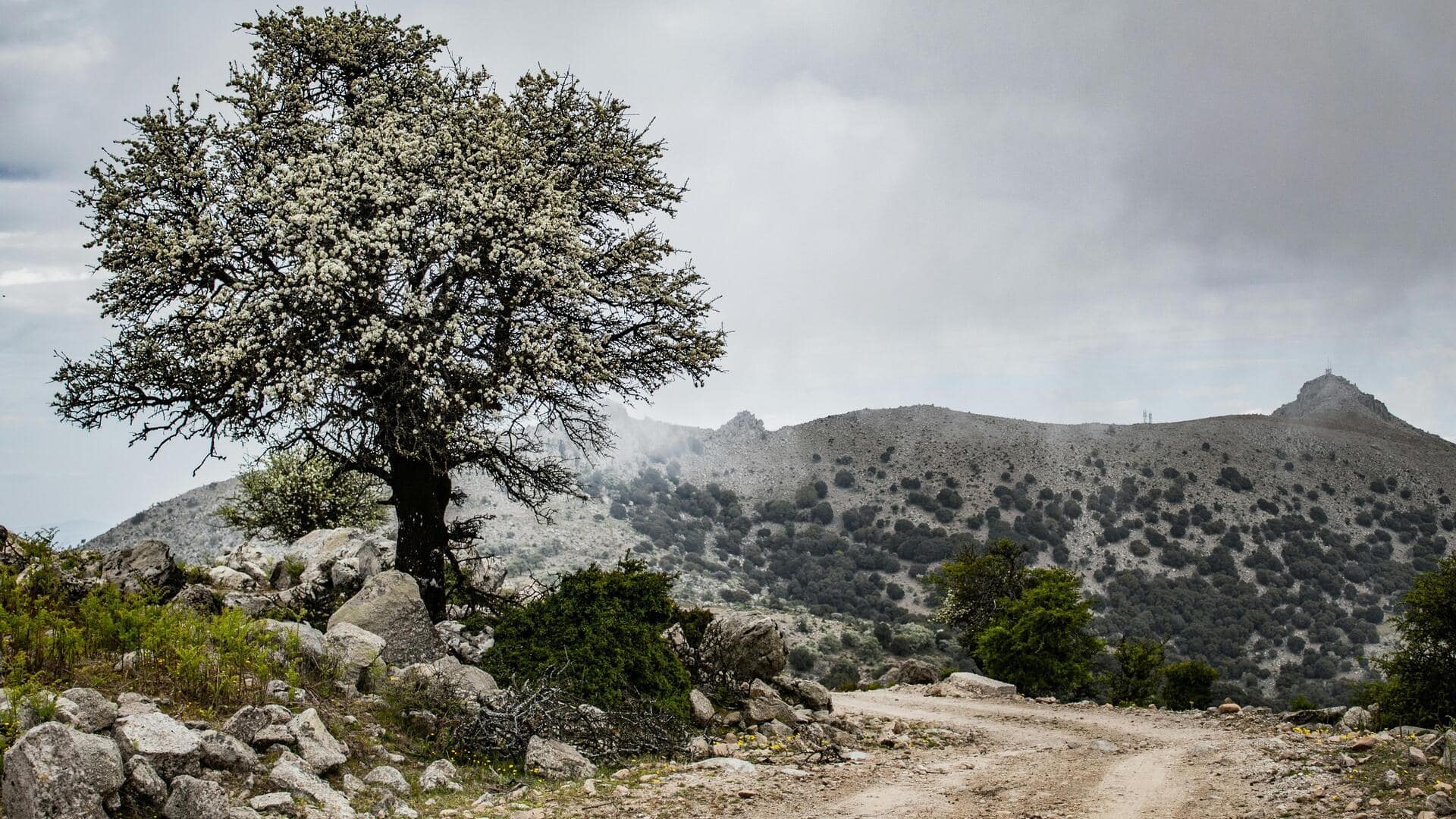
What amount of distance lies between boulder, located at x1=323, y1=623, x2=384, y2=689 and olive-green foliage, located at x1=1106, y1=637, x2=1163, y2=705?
77.5ft

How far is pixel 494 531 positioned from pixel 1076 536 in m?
52.8

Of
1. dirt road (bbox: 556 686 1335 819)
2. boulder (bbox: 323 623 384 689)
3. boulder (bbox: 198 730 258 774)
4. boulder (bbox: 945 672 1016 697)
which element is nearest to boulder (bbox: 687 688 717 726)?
dirt road (bbox: 556 686 1335 819)

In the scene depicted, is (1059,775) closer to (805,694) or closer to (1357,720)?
(805,694)

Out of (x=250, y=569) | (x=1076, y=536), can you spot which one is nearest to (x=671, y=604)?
(x=250, y=569)

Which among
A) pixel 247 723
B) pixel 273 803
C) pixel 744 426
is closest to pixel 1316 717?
pixel 273 803

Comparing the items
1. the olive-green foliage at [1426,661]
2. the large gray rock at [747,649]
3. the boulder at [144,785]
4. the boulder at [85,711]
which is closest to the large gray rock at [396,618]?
the boulder at [85,711]

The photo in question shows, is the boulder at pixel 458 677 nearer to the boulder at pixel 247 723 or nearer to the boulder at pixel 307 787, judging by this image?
the boulder at pixel 247 723

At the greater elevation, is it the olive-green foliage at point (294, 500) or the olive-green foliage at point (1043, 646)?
the olive-green foliage at point (294, 500)

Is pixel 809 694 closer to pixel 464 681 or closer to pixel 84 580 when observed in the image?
pixel 464 681

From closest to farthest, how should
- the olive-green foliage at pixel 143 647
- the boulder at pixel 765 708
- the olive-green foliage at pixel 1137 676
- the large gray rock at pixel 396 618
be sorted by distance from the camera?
the olive-green foliage at pixel 143 647, the large gray rock at pixel 396 618, the boulder at pixel 765 708, the olive-green foliage at pixel 1137 676

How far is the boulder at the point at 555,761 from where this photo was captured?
1003 cm

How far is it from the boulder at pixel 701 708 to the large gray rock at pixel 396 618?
379 cm

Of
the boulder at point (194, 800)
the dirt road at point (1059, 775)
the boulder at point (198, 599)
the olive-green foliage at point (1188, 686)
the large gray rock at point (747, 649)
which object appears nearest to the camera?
the boulder at point (194, 800)

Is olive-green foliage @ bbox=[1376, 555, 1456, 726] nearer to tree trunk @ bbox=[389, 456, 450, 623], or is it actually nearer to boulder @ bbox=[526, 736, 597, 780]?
boulder @ bbox=[526, 736, 597, 780]
